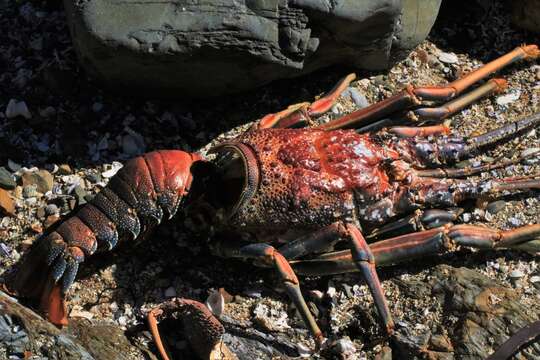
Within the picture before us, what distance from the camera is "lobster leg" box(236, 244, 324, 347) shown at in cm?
416

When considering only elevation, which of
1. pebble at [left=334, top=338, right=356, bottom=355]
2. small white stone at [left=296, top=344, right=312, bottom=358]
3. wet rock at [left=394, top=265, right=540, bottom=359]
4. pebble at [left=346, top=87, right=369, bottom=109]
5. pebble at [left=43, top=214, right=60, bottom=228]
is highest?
pebble at [left=346, top=87, right=369, bottom=109]

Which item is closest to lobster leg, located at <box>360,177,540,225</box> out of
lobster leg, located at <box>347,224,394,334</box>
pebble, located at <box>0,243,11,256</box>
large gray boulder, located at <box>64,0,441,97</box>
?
lobster leg, located at <box>347,224,394,334</box>

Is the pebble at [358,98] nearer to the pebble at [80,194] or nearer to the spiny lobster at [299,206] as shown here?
the spiny lobster at [299,206]

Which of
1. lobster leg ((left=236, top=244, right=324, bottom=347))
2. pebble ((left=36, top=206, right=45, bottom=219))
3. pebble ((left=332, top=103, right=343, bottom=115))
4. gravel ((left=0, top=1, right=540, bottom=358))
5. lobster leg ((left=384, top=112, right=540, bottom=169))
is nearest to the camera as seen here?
lobster leg ((left=236, top=244, right=324, bottom=347))

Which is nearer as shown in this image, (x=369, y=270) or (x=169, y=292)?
(x=369, y=270)

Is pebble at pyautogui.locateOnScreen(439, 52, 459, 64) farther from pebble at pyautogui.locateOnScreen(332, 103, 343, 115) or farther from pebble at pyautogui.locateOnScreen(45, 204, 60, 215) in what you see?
pebble at pyautogui.locateOnScreen(45, 204, 60, 215)

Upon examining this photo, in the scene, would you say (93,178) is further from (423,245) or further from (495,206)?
(495,206)

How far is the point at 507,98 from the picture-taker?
534 centimetres

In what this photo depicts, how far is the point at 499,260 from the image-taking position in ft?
15.0

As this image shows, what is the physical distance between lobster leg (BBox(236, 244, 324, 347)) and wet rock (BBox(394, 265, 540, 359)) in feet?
1.49

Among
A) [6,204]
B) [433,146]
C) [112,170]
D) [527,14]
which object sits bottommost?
[6,204]

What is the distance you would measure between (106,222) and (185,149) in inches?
33.5

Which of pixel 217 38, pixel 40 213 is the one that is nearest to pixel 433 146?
pixel 217 38

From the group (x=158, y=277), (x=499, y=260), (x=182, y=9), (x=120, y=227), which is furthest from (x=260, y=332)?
(x=182, y=9)
